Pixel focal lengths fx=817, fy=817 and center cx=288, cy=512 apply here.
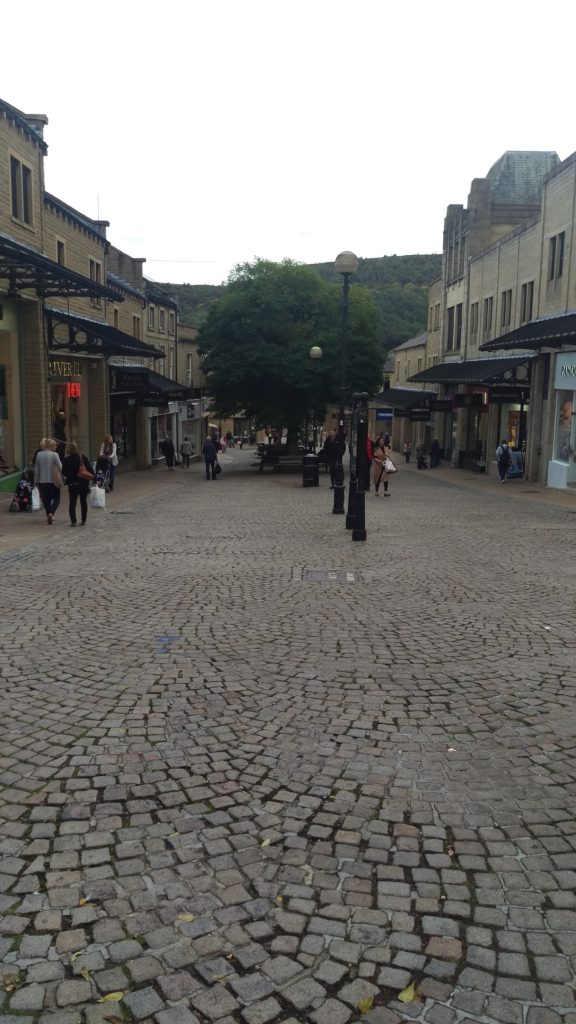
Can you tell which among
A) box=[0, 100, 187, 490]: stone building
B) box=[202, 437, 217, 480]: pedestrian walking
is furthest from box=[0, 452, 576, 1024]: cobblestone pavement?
box=[202, 437, 217, 480]: pedestrian walking

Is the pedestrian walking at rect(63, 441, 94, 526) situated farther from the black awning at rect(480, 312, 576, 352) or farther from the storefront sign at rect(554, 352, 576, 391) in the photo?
the storefront sign at rect(554, 352, 576, 391)

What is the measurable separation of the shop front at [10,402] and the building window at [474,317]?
23954 mm

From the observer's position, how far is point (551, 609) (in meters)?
9.49

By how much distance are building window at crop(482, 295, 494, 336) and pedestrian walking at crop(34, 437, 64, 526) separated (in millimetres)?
25406

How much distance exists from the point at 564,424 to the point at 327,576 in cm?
1711

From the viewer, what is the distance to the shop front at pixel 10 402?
21.2 metres

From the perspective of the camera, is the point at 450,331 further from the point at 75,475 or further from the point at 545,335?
the point at 75,475

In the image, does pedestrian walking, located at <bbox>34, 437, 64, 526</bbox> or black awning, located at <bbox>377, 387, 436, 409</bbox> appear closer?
pedestrian walking, located at <bbox>34, 437, 64, 526</bbox>

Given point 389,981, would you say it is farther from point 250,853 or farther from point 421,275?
point 421,275

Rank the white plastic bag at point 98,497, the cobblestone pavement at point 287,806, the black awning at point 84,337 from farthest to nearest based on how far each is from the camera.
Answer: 1. the black awning at point 84,337
2. the white plastic bag at point 98,497
3. the cobblestone pavement at point 287,806

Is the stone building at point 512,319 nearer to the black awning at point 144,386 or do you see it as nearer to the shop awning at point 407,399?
the shop awning at point 407,399

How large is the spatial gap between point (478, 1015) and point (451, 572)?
8883 millimetres

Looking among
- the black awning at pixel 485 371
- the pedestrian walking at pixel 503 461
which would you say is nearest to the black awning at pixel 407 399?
the black awning at pixel 485 371

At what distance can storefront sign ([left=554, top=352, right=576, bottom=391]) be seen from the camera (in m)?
24.7
